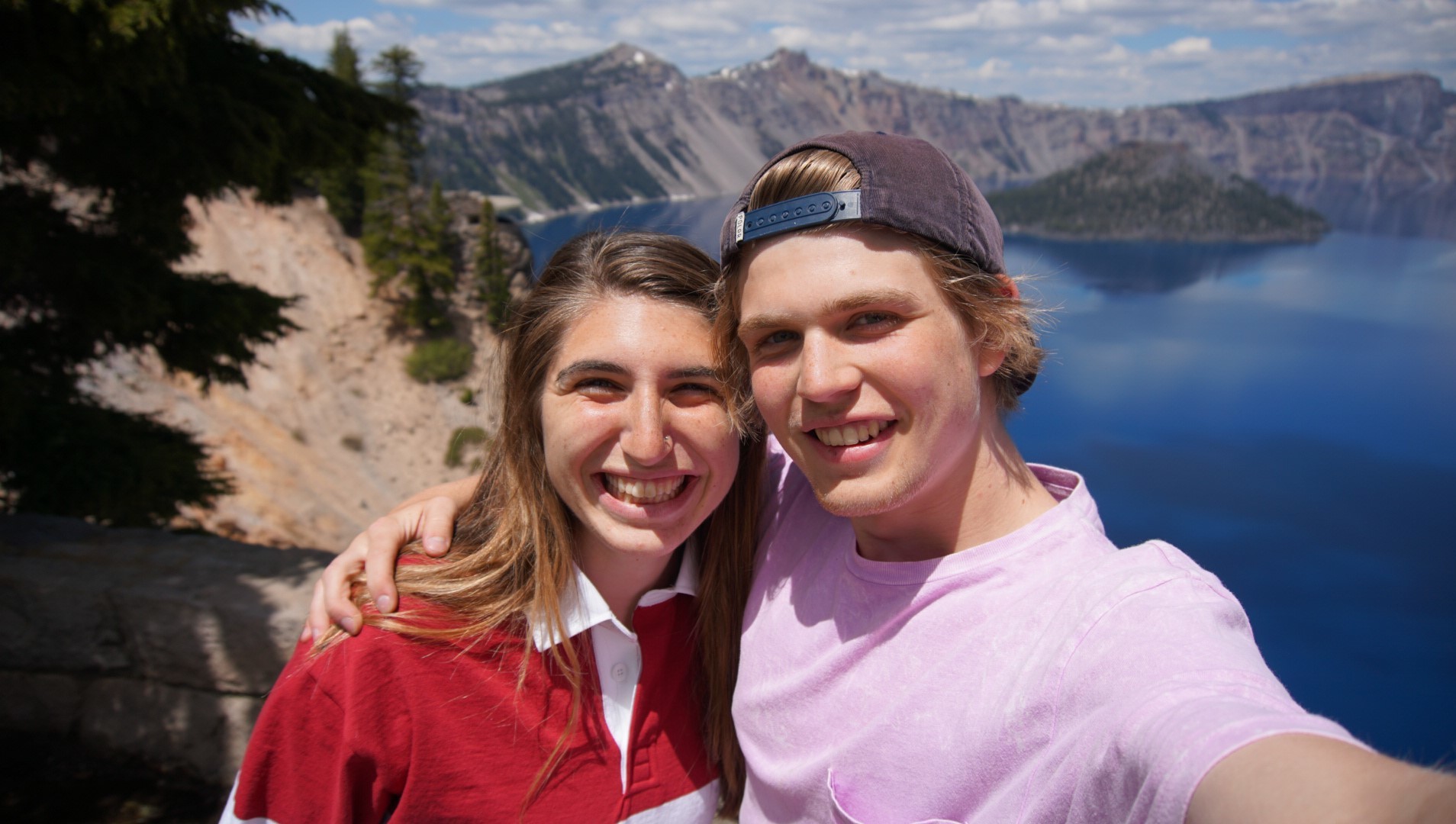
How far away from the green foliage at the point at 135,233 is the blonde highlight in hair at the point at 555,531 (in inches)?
201

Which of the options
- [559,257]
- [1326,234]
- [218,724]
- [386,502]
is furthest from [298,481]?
[1326,234]

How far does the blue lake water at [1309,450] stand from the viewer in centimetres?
852

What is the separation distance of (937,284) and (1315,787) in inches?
44.5

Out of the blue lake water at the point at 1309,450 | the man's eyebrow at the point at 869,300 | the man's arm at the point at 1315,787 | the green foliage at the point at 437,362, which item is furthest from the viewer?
the green foliage at the point at 437,362

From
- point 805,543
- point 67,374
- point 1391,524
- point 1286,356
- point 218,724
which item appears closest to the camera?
point 805,543

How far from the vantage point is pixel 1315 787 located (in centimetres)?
95

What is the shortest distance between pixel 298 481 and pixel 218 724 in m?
19.9

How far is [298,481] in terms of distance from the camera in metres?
20.8

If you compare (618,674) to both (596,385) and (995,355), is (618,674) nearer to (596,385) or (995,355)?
(596,385)

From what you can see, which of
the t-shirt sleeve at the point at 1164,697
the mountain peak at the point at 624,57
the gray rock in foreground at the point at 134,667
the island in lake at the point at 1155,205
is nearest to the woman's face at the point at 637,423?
the t-shirt sleeve at the point at 1164,697

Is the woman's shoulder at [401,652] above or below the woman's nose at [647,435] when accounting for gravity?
below

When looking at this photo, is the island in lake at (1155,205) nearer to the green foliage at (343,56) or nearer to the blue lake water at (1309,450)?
the blue lake water at (1309,450)

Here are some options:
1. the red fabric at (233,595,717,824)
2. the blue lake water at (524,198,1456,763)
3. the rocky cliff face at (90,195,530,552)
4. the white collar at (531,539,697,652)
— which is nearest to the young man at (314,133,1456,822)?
the red fabric at (233,595,717,824)

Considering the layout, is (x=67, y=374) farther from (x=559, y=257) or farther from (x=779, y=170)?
(x=779, y=170)
